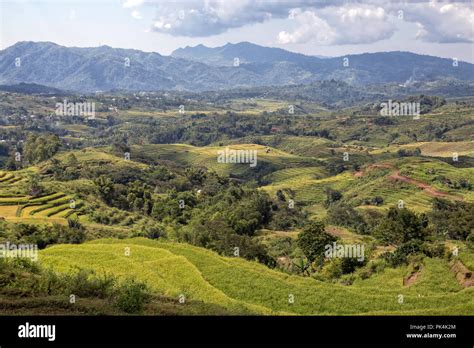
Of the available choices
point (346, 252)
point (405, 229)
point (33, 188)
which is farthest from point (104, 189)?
point (346, 252)

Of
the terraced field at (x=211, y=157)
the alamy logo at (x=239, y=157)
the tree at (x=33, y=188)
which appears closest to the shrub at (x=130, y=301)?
the tree at (x=33, y=188)

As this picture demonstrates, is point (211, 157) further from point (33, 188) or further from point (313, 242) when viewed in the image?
point (313, 242)

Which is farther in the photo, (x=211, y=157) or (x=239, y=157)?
(x=211, y=157)
